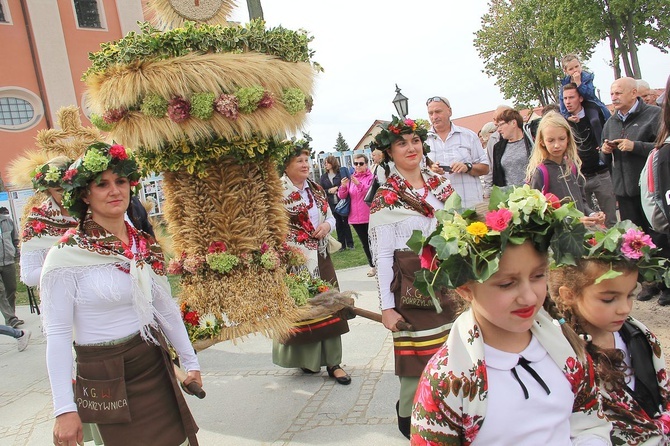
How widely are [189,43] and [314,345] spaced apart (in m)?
2.60

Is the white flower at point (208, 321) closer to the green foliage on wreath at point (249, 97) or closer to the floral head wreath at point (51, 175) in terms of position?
the floral head wreath at point (51, 175)

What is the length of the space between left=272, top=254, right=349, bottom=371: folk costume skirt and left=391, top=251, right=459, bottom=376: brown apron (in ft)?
3.78

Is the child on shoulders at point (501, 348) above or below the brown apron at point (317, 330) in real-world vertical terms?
above

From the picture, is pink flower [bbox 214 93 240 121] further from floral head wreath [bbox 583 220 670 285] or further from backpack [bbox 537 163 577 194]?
backpack [bbox 537 163 577 194]

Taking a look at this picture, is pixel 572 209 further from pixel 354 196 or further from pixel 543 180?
pixel 354 196

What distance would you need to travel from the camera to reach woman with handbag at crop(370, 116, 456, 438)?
308 cm

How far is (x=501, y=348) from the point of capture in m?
1.67

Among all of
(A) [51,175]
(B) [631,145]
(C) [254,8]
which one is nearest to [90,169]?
(A) [51,175]

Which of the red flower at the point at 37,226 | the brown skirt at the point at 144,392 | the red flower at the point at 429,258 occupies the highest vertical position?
the red flower at the point at 37,226

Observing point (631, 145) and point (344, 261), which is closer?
point (631, 145)

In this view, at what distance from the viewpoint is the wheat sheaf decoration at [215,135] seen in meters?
2.85

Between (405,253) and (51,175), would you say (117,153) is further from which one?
(405,253)

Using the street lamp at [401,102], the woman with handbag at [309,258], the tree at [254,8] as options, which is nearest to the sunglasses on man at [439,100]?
the woman with handbag at [309,258]

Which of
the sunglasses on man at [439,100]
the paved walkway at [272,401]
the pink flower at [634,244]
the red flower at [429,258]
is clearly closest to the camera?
the red flower at [429,258]
